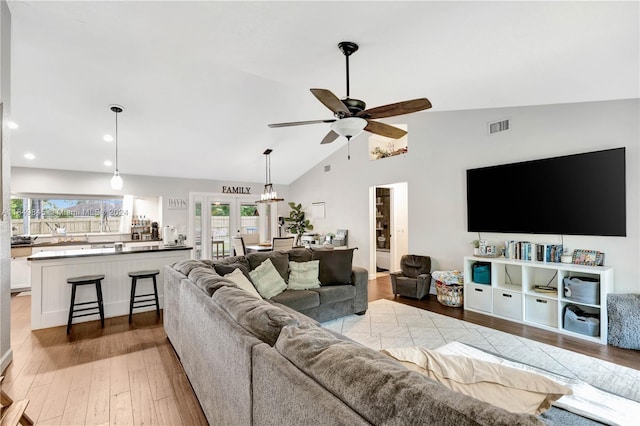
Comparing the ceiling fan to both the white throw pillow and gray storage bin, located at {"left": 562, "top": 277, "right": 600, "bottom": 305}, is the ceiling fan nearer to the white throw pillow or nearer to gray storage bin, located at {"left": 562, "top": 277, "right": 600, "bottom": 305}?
the white throw pillow

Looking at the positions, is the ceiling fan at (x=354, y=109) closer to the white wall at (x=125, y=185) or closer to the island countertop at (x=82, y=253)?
the island countertop at (x=82, y=253)

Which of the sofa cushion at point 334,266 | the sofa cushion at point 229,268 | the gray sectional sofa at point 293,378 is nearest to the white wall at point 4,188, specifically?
the sofa cushion at point 229,268

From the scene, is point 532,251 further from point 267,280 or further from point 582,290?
point 267,280

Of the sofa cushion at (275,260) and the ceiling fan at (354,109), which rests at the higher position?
the ceiling fan at (354,109)

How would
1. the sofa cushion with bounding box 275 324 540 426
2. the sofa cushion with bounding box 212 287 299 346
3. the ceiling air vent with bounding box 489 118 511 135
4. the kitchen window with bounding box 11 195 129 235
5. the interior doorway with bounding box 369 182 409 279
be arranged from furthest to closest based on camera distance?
the interior doorway with bounding box 369 182 409 279
the kitchen window with bounding box 11 195 129 235
the ceiling air vent with bounding box 489 118 511 135
the sofa cushion with bounding box 212 287 299 346
the sofa cushion with bounding box 275 324 540 426

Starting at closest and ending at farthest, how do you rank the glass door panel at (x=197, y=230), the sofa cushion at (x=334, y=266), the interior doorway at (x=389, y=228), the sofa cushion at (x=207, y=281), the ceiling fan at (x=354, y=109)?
the sofa cushion at (x=207, y=281) < the ceiling fan at (x=354, y=109) < the sofa cushion at (x=334, y=266) < the interior doorway at (x=389, y=228) < the glass door panel at (x=197, y=230)

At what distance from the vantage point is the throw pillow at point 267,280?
3.46m

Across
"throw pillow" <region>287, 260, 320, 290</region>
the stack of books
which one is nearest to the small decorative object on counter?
the stack of books

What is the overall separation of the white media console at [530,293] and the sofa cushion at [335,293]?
5.71ft

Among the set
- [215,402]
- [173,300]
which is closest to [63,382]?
[173,300]

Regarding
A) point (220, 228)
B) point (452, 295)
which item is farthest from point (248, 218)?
point (452, 295)

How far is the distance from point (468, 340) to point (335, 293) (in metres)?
1.55

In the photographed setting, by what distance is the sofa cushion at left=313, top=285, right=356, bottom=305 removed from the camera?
3.74m

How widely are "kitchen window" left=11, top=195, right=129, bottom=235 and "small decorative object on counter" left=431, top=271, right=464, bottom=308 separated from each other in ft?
21.9
